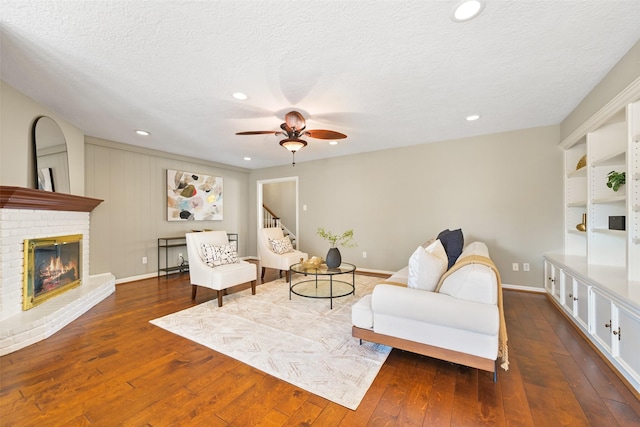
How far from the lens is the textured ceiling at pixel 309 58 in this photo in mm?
1561

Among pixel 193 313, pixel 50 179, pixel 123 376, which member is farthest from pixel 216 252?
pixel 50 179

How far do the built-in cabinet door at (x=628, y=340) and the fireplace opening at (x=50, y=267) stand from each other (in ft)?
16.7

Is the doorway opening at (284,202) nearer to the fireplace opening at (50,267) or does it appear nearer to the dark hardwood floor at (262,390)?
the fireplace opening at (50,267)

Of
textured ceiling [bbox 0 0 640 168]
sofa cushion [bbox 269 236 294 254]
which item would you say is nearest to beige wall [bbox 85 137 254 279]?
textured ceiling [bbox 0 0 640 168]

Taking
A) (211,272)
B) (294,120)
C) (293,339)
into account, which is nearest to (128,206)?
(211,272)

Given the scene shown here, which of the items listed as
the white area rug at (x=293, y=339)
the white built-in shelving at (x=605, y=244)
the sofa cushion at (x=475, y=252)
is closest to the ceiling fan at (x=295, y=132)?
the sofa cushion at (x=475, y=252)

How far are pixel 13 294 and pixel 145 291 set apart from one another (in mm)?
1473

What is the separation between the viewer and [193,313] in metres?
2.95

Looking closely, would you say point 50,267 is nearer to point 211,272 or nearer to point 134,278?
point 134,278

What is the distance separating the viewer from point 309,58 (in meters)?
1.99

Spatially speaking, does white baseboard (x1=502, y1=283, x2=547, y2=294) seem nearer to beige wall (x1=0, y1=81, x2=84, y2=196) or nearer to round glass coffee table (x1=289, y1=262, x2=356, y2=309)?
round glass coffee table (x1=289, y1=262, x2=356, y2=309)

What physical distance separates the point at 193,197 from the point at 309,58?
14.4 ft

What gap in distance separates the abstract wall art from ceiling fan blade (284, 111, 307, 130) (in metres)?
3.37

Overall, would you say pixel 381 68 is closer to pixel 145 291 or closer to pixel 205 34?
pixel 205 34
